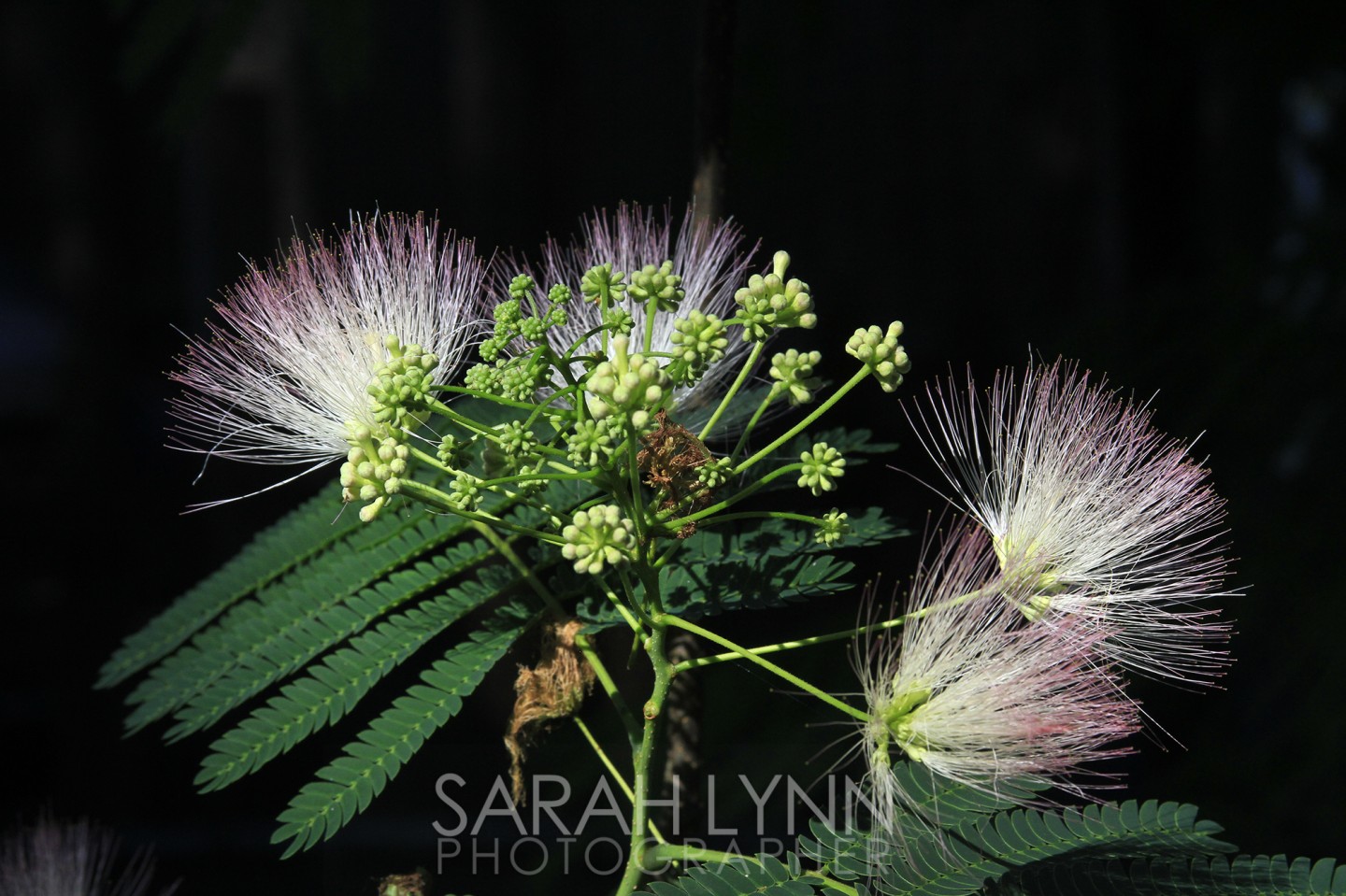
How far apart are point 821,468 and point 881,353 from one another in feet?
0.53

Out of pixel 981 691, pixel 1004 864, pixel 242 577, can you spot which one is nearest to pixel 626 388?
pixel 981 691

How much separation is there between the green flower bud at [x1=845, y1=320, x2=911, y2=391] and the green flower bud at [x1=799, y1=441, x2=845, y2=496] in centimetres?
11

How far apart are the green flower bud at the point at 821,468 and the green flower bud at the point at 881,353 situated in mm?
110

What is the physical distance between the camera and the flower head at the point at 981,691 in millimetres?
1333

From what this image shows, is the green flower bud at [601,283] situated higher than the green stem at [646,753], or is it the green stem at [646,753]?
the green flower bud at [601,283]

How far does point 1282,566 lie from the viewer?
323 cm

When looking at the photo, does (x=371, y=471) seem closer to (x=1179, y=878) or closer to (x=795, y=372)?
(x=795, y=372)

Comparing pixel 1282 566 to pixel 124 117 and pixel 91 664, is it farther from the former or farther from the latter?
pixel 124 117

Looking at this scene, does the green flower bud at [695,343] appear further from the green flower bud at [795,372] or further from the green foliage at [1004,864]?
the green foliage at [1004,864]

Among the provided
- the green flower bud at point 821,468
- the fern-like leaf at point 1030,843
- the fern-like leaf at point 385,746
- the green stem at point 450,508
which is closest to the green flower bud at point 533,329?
the green stem at point 450,508

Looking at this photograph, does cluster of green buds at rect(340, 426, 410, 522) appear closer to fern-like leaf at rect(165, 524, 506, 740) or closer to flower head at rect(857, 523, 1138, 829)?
fern-like leaf at rect(165, 524, 506, 740)

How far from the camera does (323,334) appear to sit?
1.60 meters

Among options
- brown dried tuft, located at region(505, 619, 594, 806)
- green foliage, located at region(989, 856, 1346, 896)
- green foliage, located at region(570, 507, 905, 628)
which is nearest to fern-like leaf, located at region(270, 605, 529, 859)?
brown dried tuft, located at region(505, 619, 594, 806)

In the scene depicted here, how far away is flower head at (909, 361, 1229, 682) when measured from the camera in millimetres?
1447
